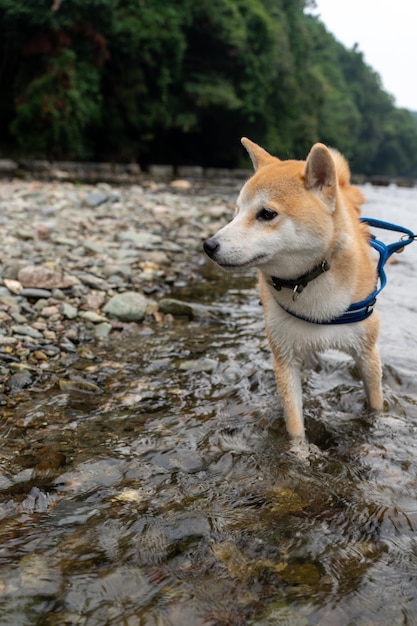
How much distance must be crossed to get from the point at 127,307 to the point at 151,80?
27.0 metres

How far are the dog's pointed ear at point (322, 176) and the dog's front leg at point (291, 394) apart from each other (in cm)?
96

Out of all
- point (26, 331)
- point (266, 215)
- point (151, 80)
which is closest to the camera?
point (266, 215)

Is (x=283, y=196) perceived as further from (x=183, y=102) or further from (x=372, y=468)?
(x=183, y=102)

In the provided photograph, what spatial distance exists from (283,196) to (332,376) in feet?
6.48

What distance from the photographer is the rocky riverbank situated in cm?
432

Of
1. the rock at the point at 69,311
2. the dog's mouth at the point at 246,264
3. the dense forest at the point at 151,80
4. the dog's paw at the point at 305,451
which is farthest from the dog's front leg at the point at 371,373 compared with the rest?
the dense forest at the point at 151,80

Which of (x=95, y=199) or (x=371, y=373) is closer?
(x=371, y=373)

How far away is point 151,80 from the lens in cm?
2902

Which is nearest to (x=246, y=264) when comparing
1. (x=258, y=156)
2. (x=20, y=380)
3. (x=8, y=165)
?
(x=258, y=156)

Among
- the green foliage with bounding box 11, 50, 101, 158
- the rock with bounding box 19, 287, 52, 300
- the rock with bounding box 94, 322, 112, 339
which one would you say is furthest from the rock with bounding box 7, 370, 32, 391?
the green foliage with bounding box 11, 50, 101, 158

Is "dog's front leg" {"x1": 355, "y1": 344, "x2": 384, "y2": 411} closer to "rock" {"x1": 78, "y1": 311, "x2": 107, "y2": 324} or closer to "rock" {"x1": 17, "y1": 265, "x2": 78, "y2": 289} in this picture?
"rock" {"x1": 78, "y1": 311, "x2": 107, "y2": 324}

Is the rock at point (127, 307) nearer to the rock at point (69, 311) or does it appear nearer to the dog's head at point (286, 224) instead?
the rock at point (69, 311)

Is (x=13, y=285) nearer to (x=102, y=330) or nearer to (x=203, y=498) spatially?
(x=102, y=330)

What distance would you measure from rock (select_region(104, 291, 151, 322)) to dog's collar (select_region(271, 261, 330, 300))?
2596 millimetres
